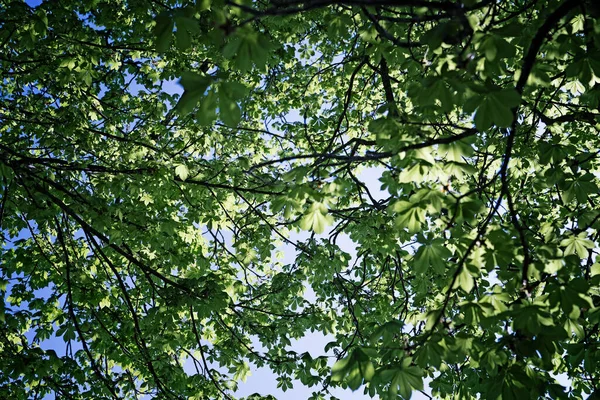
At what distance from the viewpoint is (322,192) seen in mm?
2703

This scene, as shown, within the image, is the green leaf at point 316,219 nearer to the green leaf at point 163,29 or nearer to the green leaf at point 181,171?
the green leaf at point 163,29

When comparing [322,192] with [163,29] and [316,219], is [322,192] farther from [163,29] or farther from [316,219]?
[163,29]

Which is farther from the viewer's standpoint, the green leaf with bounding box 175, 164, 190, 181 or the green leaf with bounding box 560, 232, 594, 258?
the green leaf with bounding box 175, 164, 190, 181

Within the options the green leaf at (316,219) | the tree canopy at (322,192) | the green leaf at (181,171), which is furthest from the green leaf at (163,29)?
the green leaf at (181,171)

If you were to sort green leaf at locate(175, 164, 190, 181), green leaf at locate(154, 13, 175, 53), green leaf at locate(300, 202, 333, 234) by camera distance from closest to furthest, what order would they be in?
green leaf at locate(154, 13, 175, 53) < green leaf at locate(300, 202, 333, 234) < green leaf at locate(175, 164, 190, 181)

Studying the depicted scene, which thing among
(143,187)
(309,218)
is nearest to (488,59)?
(309,218)

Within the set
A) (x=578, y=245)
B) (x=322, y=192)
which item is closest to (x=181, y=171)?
(x=322, y=192)

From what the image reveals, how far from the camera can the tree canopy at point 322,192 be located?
88.3 inches

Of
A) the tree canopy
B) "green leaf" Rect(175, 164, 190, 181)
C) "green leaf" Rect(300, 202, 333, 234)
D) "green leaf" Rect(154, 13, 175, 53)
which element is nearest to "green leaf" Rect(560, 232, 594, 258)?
the tree canopy

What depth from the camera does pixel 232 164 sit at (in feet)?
19.0

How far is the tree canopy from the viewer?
88.3 inches

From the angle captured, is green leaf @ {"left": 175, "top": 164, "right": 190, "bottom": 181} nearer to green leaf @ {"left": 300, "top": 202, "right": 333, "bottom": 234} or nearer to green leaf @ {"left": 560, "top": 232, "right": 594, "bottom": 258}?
green leaf @ {"left": 300, "top": 202, "right": 333, "bottom": 234}

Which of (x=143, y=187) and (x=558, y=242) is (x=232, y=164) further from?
(x=558, y=242)

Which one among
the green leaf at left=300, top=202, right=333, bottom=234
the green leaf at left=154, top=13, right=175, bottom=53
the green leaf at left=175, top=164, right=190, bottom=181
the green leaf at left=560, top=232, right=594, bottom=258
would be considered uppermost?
the green leaf at left=175, top=164, right=190, bottom=181
